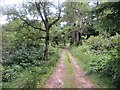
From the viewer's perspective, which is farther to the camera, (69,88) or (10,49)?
(10,49)

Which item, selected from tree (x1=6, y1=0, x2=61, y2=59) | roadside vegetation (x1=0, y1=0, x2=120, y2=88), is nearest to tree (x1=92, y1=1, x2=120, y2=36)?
roadside vegetation (x1=0, y1=0, x2=120, y2=88)

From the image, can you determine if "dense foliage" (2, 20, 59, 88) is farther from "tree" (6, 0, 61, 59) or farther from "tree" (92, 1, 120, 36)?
"tree" (92, 1, 120, 36)

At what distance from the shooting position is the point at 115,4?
269 inches

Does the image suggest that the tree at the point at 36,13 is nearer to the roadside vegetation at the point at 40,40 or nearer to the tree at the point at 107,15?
the roadside vegetation at the point at 40,40

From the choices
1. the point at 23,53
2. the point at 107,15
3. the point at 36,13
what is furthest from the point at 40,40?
the point at 107,15

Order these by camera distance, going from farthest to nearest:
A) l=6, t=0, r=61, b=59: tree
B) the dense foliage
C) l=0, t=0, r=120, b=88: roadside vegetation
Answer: l=6, t=0, r=61, b=59: tree → the dense foliage → l=0, t=0, r=120, b=88: roadside vegetation

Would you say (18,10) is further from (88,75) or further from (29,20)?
(88,75)

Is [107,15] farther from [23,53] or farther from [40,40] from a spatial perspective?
[40,40]

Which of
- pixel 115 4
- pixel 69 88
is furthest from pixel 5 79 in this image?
pixel 115 4

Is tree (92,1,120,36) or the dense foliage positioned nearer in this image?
tree (92,1,120,36)

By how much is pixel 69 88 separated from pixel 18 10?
6501 millimetres

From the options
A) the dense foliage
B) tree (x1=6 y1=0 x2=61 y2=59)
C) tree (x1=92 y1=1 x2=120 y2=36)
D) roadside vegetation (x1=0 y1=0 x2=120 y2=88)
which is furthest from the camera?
tree (x1=6 y1=0 x2=61 y2=59)

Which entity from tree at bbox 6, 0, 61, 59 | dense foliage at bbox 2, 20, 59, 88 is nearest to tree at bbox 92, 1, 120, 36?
dense foliage at bbox 2, 20, 59, 88

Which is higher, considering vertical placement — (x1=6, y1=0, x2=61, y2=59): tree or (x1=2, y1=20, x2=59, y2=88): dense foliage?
(x1=6, y1=0, x2=61, y2=59): tree
